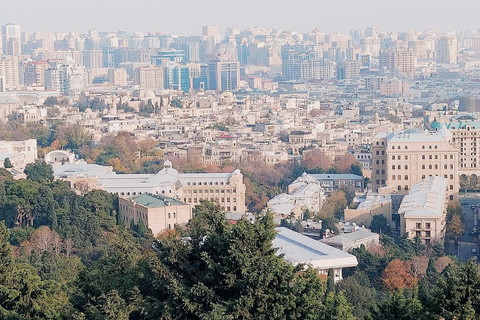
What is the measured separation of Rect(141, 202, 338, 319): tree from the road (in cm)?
1037

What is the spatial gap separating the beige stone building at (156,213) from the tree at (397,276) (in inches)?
234

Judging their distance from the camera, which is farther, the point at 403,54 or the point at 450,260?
the point at 403,54

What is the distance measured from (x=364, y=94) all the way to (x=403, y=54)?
1637cm

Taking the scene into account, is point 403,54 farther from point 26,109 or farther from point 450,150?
point 450,150

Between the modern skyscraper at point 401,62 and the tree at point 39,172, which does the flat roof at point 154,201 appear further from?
the modern skyscraper at point 401,62

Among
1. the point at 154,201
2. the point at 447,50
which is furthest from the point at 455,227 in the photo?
the point at 447,50

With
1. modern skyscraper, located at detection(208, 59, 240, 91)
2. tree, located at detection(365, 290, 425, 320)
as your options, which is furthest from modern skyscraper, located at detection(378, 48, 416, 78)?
tree, located at detection(365, 290, 425, 320)

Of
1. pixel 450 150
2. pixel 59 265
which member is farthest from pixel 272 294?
pixel 450 150

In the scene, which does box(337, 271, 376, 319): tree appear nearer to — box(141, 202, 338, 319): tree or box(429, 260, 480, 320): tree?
box(141, 202, 338, 319): tree

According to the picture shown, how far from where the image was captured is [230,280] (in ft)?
30.1

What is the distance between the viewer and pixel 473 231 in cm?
2255

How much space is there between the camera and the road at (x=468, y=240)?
20117 millimetres

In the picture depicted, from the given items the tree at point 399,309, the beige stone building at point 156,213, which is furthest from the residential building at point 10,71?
the tree at point 399,309

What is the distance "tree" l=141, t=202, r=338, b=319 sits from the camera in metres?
8.92
